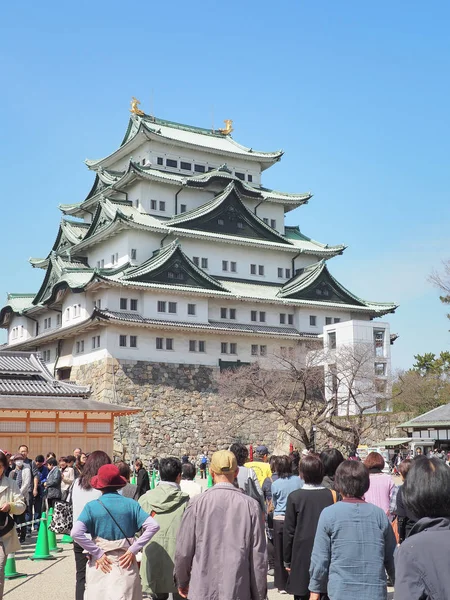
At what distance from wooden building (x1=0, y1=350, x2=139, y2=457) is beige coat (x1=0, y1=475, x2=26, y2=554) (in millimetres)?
15980

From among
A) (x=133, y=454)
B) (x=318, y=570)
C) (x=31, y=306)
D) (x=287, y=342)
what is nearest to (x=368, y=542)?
(x=318, y=570)

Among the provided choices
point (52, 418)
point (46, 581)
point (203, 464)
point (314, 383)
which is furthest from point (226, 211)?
point (46, 581)

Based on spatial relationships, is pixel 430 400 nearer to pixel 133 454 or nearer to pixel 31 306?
pixel 133 454

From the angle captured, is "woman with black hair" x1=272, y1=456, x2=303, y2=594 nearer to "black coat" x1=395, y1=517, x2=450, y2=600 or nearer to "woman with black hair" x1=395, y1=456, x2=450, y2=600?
"woman with black hair" x1=395, y1=456, x2=450, y2=600

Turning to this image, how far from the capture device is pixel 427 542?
2.92 meters

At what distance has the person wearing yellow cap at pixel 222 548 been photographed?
14.6 ft

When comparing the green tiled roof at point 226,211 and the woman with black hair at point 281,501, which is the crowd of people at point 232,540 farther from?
the green tiled roof at point 226,211

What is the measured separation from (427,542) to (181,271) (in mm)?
37725

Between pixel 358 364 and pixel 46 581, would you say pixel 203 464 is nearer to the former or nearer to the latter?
pixel 358 364

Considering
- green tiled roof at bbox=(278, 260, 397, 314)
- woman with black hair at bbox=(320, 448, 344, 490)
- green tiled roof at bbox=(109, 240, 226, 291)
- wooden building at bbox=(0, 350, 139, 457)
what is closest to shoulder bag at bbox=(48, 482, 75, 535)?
woman with black hair at bbox=(320, 448, 344, 490)

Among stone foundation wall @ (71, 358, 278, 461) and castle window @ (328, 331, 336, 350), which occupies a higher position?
castle window @ (328, 331, 336, 350)

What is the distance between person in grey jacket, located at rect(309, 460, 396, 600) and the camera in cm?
458

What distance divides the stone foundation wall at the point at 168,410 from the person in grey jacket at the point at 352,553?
32.4m

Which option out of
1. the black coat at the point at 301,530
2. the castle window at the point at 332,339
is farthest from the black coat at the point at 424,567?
the castle window at the point at 332,339
